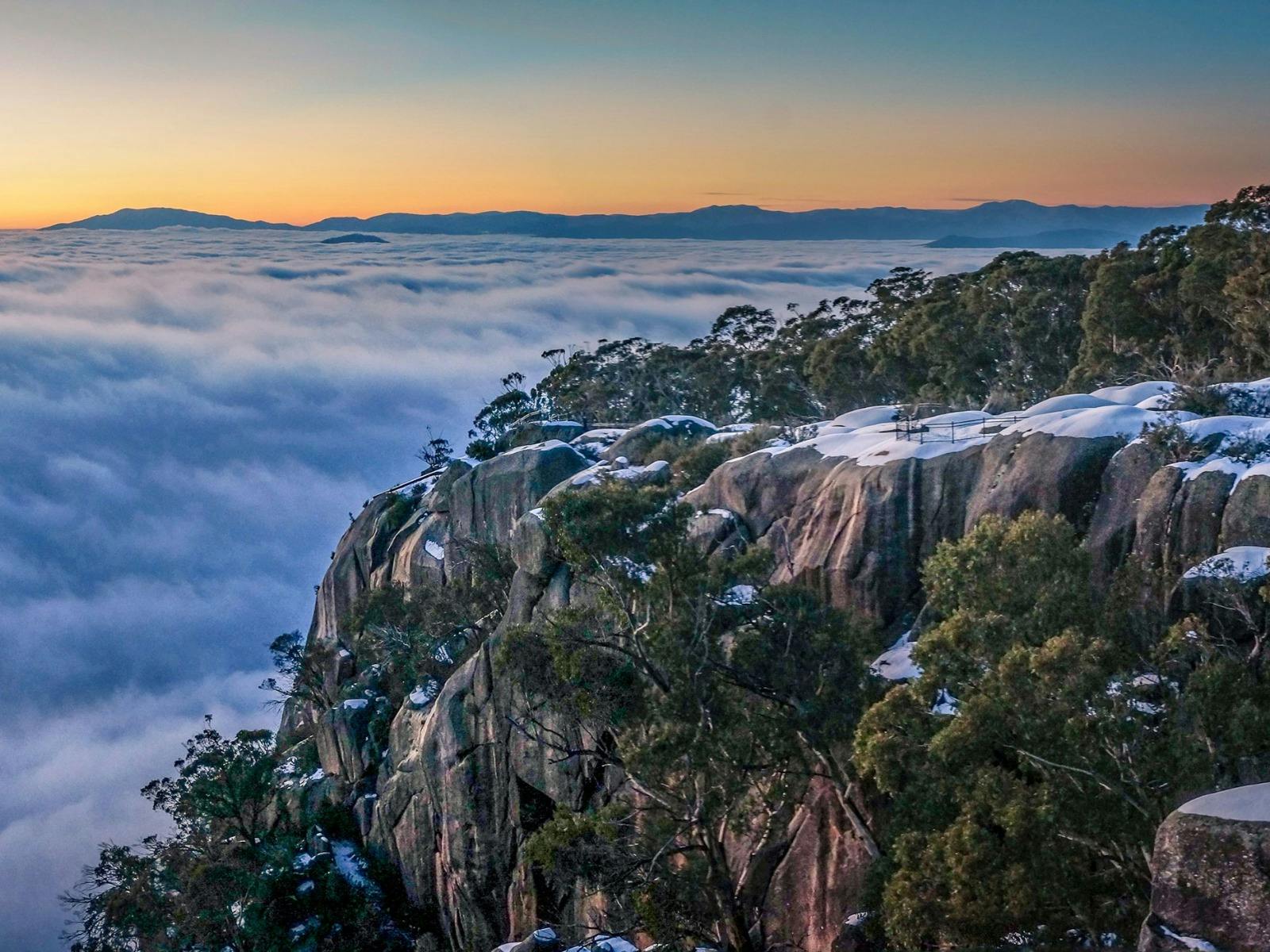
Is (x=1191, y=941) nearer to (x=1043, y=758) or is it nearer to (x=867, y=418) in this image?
(x=1043, y=758)

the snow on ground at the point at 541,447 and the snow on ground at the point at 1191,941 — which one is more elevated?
the snow on ground at the point at 1191,941

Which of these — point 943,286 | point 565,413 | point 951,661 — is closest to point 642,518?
point 951,661

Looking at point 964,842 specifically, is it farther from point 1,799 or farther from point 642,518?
point 1,799

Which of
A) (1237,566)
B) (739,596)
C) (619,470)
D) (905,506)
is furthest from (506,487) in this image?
(1237,566)

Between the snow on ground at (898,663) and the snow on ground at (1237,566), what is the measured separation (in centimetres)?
648

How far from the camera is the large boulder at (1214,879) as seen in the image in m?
12.3

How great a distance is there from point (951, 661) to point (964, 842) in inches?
141

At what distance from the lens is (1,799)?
186875 mm

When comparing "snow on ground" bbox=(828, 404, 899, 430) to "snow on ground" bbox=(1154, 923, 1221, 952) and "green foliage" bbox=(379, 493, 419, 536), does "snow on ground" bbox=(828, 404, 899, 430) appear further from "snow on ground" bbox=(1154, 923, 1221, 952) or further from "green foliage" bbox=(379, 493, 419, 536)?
"green foliage" bbox=(379, 493, 419, 536)

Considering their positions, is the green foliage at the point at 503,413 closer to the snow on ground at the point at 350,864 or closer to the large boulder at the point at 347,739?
the large boulder at the point at 347,739

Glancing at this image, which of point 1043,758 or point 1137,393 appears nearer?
point 1043,758

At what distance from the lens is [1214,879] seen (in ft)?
41.4

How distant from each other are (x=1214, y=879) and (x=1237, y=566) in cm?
1108

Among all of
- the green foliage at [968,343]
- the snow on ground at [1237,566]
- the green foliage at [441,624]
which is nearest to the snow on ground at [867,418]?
the green foliage at [968,343]
